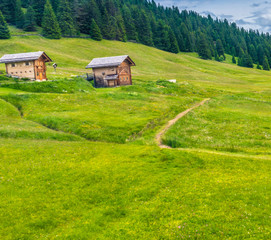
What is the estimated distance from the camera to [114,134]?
110 feet

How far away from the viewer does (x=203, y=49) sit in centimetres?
18412

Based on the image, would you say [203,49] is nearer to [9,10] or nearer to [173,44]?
[173,44]

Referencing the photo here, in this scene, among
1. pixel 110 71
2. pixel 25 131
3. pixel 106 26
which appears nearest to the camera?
pixel 25 131

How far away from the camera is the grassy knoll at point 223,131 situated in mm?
31031

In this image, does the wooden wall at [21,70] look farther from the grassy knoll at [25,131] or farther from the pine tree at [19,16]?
the pine tree at [19,16]

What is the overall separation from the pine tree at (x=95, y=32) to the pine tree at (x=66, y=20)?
11506mm

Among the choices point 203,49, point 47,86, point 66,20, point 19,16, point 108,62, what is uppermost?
point 19,16

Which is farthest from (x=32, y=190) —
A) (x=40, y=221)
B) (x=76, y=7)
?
(x=76, y=7)

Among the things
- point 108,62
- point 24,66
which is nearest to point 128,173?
point 108,62

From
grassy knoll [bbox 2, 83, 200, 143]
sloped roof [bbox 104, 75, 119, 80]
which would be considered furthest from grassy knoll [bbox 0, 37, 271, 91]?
grassy knoll [bbox 2, 83, 200, 143]

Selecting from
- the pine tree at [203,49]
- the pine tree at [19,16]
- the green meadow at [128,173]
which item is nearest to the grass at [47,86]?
the green meadow at [128,173]

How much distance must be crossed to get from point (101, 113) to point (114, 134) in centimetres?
1099

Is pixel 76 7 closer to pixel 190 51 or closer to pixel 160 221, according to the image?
pixel 190 51

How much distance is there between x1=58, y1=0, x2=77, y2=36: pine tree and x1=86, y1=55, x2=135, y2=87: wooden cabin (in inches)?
3117
